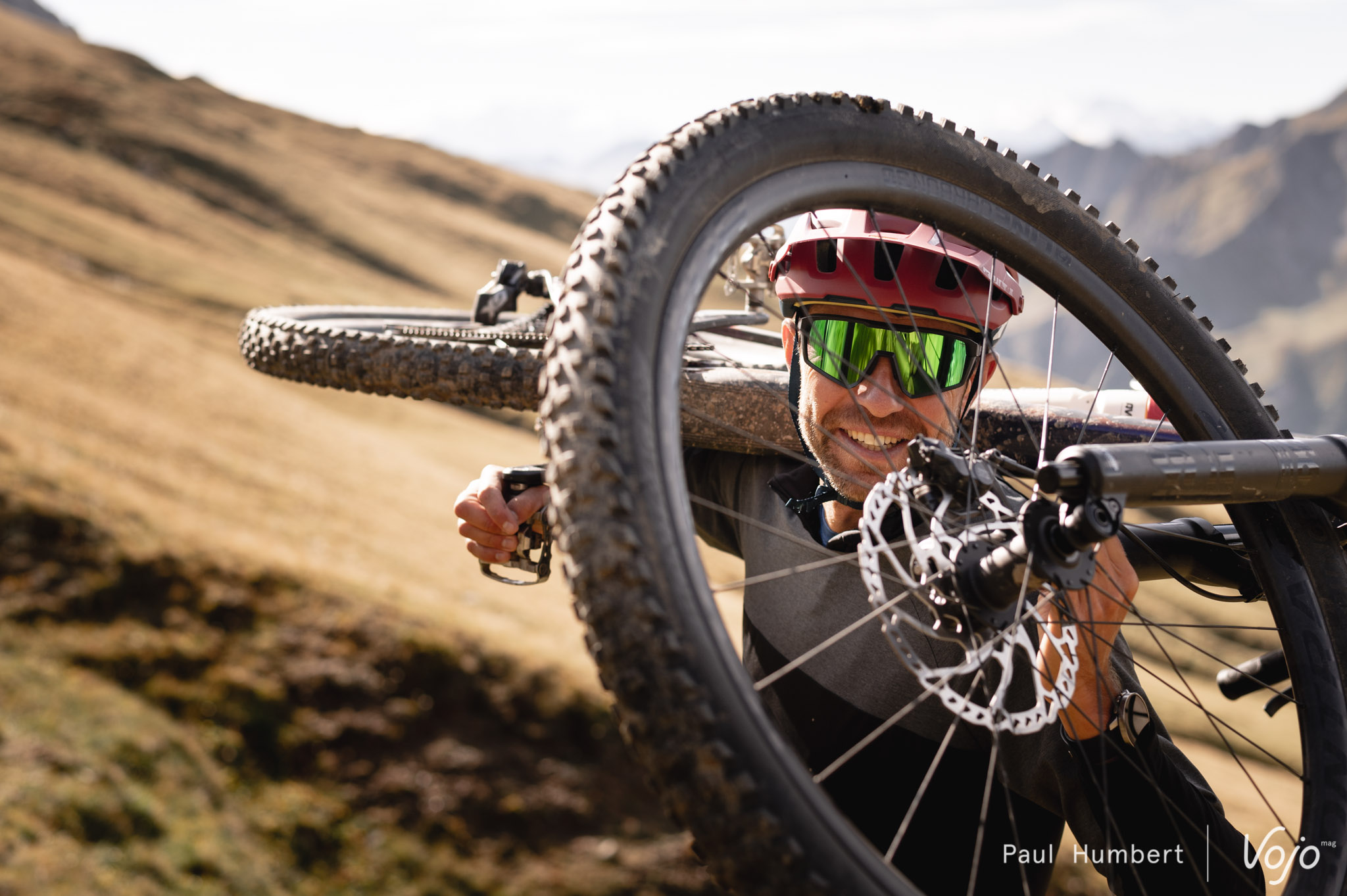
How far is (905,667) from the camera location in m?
2.47

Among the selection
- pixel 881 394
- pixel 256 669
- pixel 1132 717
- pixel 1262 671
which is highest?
pixel 881 394

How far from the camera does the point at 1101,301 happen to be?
95.4 inches

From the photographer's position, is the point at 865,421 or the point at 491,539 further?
the point at 491,539

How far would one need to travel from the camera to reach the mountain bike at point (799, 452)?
1457 mm

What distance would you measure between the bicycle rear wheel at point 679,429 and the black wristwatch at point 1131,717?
0.27 m

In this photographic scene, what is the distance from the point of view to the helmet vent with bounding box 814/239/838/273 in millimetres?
2668

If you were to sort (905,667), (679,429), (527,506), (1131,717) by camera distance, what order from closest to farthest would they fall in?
(679,429), (1131,717), (905,667), (527,506)

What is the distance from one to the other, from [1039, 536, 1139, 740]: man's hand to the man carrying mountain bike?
0.03ft

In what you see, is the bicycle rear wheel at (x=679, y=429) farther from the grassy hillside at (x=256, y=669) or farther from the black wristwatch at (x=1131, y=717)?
the grassy hillside at (x=256, y=669)

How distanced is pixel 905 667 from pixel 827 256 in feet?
3.74

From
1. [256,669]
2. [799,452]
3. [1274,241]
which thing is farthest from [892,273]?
[1274,241]

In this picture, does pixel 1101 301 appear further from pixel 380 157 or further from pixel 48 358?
pixel 380 157

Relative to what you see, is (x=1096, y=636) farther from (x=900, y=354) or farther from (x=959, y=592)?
(x=900, y=354)

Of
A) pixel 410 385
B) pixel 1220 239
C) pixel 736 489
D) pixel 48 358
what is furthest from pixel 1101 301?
pixel 1220 239
